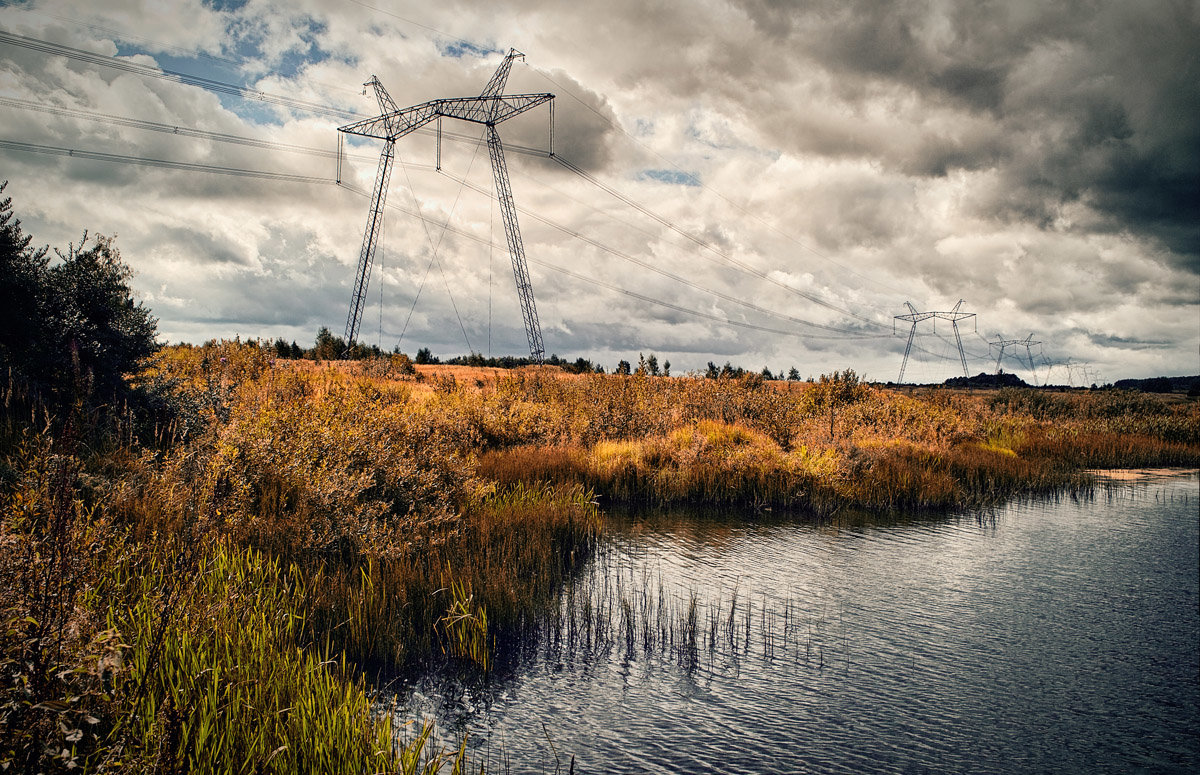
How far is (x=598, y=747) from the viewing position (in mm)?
5090

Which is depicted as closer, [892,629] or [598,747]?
[598,747]

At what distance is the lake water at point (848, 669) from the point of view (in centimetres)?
526

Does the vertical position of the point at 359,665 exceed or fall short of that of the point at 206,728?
it falls short

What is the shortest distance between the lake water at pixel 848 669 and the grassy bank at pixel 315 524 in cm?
84

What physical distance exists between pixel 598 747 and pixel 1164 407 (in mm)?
48725

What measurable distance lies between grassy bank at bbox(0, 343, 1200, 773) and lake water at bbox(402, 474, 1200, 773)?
A: 0.84m

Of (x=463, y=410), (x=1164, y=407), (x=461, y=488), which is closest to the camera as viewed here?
(x=461, y=488)

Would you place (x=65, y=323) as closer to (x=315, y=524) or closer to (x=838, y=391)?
(x=315, y=524)

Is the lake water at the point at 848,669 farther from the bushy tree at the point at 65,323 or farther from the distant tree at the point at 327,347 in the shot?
the distant tree at the point at 327,347

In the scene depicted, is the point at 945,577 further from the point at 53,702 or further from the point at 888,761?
the point at 53,702

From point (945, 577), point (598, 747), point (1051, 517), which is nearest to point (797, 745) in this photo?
point (598, 747)

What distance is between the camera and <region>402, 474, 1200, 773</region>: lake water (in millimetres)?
5258

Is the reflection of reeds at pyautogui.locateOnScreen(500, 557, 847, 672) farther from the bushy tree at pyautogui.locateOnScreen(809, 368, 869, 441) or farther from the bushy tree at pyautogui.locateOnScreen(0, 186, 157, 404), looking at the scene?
the bushy tree at pyautogui.locateOnScreen(809, 368, 869, 441)

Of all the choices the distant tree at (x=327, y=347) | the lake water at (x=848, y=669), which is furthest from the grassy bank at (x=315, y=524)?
the distant tree at (x=327, y=347)
